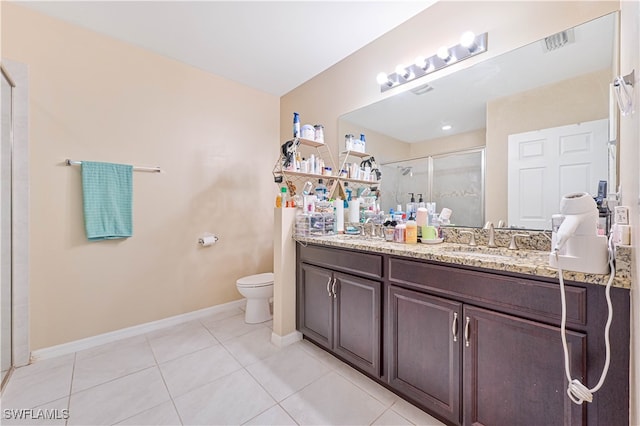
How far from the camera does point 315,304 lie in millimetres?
1911

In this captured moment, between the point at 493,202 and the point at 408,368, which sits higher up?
the point at 493,202

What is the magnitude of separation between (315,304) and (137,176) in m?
1.89

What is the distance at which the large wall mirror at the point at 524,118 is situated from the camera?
1242 millimetres

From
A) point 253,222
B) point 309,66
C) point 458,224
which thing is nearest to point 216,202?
point 253,222

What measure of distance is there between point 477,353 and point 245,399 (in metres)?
1.24

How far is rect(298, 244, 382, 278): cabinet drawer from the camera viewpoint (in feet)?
4.96

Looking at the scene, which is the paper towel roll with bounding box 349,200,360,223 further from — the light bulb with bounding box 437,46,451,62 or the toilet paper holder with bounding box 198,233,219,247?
the toilet paper holder with bounding box 198,233,219,247

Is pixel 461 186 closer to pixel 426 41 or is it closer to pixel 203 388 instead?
pixel 426 41

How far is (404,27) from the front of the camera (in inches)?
78.7

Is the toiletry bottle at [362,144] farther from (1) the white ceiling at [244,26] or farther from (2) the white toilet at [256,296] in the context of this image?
(2) the white toilet at [256,296]

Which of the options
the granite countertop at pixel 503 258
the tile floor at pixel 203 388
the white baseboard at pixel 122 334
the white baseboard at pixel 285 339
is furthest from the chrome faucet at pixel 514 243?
the white baseboard at pixel 122 334

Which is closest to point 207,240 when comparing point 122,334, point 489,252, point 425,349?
point 122,334

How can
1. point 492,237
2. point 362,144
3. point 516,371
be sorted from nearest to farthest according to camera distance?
1. point 516,371
2. point 492,237
3. point 362,144

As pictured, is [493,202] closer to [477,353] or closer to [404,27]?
[477,353]
